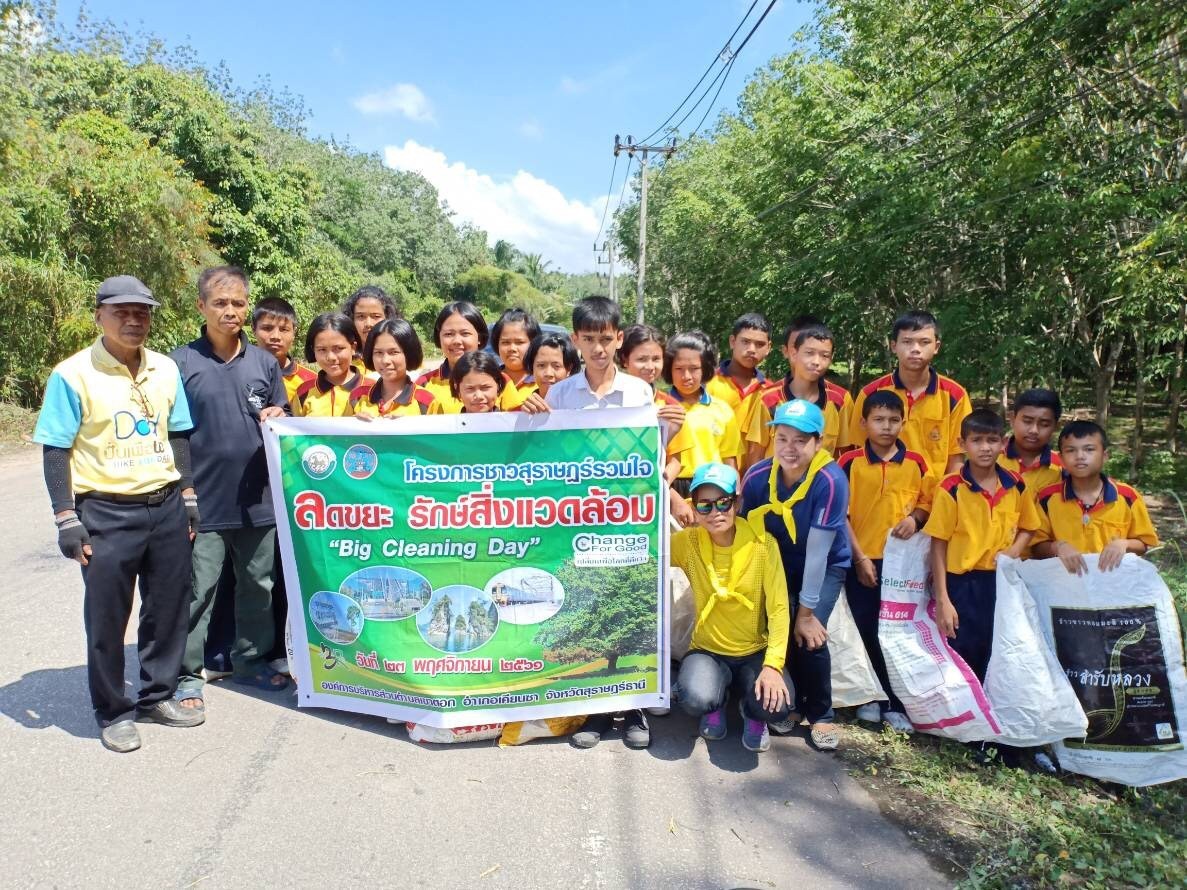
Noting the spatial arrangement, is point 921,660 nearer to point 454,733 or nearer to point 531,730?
point 531,730

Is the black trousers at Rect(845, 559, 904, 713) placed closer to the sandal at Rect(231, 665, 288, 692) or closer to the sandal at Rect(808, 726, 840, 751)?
the sandal at Rect(808, 726, 840, 751)

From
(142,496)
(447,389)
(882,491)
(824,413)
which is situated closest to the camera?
(142,496)

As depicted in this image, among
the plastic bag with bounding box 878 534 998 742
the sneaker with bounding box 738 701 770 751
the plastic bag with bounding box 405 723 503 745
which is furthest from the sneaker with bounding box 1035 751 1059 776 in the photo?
the plastic bag with bounding box 405 723 503 745

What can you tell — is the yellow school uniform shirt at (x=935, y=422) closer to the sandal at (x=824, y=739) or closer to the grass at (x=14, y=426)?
the sandal at (x=824, y=739)

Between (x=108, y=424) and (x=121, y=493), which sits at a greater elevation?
(x=108, y=424)

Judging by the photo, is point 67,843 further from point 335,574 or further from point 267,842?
point 335,574

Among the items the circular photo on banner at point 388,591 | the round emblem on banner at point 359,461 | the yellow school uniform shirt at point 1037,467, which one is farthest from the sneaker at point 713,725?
the round emblem on banner at point 359,461

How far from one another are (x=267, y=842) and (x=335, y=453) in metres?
1.61

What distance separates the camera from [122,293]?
3.20m

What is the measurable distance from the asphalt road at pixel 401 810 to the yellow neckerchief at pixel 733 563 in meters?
0.69

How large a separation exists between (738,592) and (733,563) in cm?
13

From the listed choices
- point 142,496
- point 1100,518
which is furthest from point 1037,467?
point 142,496

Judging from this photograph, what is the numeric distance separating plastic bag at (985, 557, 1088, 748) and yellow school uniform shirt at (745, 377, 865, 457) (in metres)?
1.02

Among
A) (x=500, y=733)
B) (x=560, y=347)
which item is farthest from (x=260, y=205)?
(x=500, y=733)
